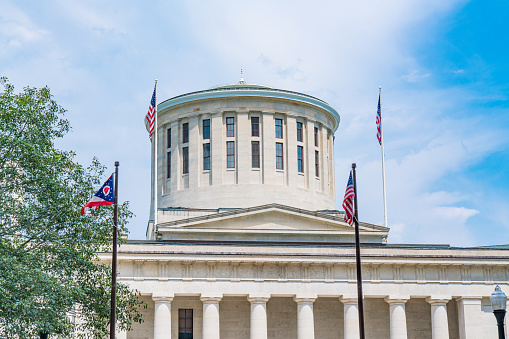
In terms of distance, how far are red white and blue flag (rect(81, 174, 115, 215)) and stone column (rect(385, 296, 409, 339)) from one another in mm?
20652

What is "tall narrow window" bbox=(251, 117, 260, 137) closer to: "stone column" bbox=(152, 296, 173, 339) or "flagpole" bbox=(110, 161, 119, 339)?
"stone column" bbox=(152, 296, 173, 339)

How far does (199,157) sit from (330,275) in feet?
49.9

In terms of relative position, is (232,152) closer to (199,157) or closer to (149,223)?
(199,157)

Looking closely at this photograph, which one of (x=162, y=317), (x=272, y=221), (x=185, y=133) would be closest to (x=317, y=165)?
(x=272, y=221)

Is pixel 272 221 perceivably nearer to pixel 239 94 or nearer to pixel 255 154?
pixel 255 154

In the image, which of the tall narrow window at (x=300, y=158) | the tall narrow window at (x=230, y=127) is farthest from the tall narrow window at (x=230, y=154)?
the tall narrow window at (x=300, y=158)

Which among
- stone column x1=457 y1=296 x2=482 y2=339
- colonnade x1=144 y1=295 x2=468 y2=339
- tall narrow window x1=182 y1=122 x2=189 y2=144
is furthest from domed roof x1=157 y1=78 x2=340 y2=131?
stone column x1=457 y1=296 x2=482 y2=339

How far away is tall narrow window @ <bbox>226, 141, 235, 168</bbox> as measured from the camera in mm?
56562

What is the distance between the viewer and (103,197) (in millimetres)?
30688

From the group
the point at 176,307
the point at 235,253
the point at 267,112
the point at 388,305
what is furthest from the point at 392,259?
the point at 267,112

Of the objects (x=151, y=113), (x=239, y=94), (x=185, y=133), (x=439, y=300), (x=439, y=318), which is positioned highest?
(x=239, y=94)

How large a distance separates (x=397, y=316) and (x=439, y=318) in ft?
7.91

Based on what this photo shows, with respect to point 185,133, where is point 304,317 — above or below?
below

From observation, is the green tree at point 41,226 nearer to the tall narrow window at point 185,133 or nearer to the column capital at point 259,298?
the column capital at point 259,298
